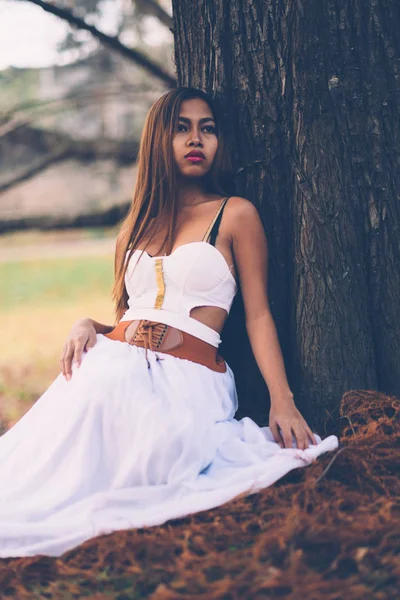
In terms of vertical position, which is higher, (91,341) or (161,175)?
(161,175)

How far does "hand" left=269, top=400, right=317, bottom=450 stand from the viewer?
8.29ft

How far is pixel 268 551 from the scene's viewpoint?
198 centimetres

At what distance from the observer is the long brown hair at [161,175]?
9.50 ft

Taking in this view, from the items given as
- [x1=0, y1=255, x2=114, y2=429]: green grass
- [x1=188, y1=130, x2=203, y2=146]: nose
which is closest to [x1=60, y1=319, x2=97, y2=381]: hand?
[x1=188, y1=130, x2=203, y2=146]: nose

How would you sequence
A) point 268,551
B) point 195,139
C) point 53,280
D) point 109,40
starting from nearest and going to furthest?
point 268,551, point 195,139, point 109,40, point 53,280

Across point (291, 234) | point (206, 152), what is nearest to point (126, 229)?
point (206, 152)

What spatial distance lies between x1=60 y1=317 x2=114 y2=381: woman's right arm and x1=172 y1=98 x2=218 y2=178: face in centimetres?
76

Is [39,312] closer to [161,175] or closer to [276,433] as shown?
[161,175]

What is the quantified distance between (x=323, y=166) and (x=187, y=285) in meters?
0.70

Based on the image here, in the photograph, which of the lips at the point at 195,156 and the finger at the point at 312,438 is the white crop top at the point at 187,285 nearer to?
the lips at the point at 195,156

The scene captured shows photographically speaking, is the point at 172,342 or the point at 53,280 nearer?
the point at 172,342

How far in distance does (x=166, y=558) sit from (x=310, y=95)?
1759 millimetres

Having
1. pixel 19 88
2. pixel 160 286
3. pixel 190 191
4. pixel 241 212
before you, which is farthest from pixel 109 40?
pixel 160 286

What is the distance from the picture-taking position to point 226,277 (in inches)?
111
